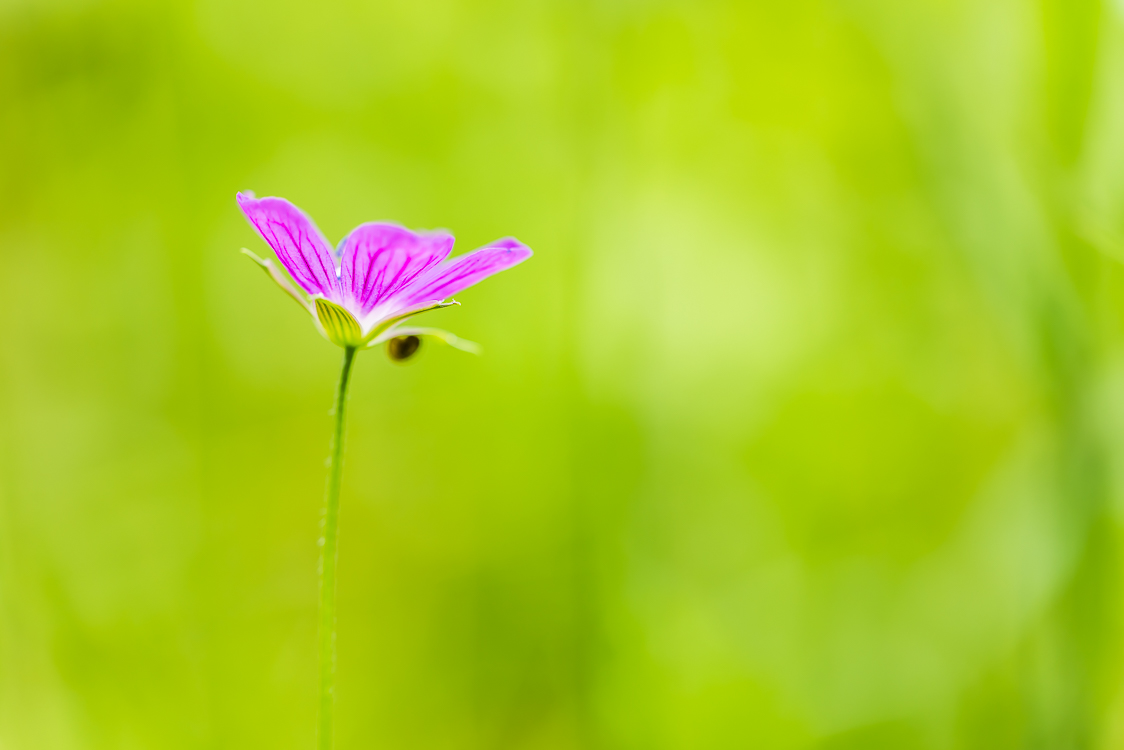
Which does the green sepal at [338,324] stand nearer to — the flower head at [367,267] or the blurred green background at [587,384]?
the flower head at [367,267]

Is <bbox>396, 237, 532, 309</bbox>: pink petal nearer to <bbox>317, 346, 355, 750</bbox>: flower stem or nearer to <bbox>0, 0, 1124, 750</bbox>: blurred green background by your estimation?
<bbox>317, 346, 355, 750</bbox>: flower stem

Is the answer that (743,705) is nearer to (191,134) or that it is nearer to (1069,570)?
(1069,570)

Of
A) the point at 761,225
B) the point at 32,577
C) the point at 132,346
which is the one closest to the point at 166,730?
the point at 32,577

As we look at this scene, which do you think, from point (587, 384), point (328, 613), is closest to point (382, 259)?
point (328, 613)

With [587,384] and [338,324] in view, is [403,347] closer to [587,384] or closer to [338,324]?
[338,324]

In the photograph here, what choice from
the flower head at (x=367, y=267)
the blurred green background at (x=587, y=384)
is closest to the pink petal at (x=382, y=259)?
the flower head at (x=367, y=267)

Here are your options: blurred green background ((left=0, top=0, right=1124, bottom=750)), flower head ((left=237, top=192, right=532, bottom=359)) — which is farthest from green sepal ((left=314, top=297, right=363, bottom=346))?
blurred green background ((left=0, top=0, right=1124, bottom=750))

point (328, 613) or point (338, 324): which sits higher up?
point (338, 324)
